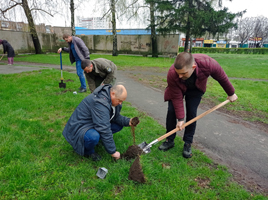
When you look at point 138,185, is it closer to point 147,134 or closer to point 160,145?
point 160,145

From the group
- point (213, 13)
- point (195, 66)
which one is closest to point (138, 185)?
point (195, 66)

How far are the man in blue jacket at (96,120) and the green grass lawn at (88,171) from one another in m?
0.35

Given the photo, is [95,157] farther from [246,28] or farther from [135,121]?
[246,28]

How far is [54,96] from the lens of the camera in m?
5.74

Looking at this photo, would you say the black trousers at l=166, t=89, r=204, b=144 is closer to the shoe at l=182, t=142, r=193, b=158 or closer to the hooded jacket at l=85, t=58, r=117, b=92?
the shoe at l=182, t=142, r=193, b=158

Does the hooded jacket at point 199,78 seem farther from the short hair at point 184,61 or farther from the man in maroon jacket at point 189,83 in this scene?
the short hair at point 184,61

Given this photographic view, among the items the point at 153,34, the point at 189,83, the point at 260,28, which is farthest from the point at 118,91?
the point at 260,28

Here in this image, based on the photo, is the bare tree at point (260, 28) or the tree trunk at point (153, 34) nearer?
the tree trunk at point (153, 34)

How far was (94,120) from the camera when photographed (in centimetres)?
255

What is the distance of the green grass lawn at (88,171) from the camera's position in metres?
2.33

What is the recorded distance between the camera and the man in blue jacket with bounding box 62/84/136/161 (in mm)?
2537

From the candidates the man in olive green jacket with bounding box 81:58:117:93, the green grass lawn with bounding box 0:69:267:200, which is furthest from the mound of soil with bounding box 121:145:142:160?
the man in olive green jacket with bounding box 81:58:117:93

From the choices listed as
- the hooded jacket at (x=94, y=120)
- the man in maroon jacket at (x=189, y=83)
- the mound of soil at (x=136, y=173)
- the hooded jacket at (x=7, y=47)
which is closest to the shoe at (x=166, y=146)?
the man in maroon jacket at (x=189, y=83)

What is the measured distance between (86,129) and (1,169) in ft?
4.04
